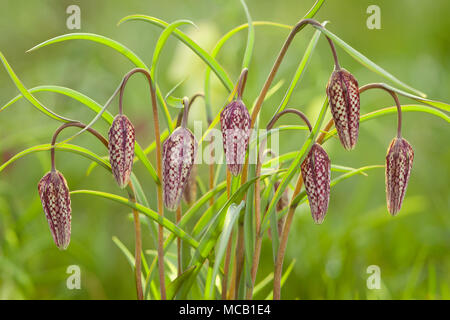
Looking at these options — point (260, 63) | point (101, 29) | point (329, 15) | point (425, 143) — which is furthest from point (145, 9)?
point (425, 143)

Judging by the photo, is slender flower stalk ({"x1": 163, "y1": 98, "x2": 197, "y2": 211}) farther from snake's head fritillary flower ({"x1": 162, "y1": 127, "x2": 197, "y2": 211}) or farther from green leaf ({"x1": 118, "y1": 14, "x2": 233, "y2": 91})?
green leaf ({"x1": 118, "y1": 14, "x2": 233, "y2": 91})

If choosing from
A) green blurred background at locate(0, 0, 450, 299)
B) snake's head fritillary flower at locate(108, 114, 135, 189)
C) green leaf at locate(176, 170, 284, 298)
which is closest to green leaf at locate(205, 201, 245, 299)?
green leaf at locate(176, 170, 284, 298)

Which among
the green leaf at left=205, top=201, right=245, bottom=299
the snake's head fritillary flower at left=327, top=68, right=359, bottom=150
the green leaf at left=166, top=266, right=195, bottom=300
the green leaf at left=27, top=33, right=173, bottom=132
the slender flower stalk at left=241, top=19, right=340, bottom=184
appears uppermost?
the green leaf at left=27, top=33, right=173, bottom=132

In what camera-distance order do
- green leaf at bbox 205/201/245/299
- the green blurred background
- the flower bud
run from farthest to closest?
the green blurred background
the flower bud
green leaf at bbox 205/201/245/299

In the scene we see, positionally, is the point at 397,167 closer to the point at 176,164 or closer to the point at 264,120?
the point at 176,164

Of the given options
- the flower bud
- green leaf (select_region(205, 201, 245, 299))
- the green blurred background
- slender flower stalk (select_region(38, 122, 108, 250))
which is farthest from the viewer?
the green blurred background

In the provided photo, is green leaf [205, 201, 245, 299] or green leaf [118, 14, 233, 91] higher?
green leaf [118, 14, 233, 91]
